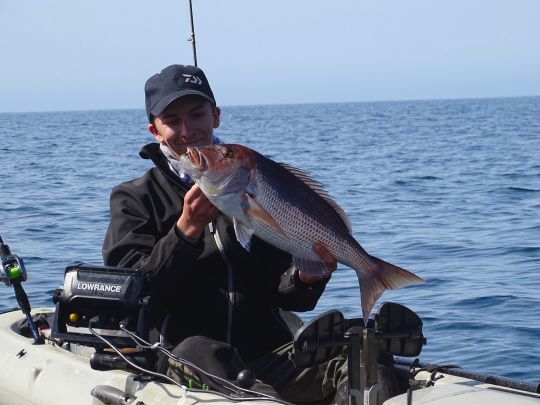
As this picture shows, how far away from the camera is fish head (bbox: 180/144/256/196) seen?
4258mm

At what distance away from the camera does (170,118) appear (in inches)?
→ 197

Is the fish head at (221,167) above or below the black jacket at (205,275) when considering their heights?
above

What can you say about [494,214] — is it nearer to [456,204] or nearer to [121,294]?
[456,204]

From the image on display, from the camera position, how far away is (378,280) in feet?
14.4

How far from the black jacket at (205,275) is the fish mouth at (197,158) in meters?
0.67

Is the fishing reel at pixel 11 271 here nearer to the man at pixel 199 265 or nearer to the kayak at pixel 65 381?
the kayak at pixel 65 381

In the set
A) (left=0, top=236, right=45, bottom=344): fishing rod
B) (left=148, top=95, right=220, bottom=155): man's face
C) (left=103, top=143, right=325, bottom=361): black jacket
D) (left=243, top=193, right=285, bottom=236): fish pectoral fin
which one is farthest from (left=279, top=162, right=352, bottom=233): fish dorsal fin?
(left=0, top=236, right=45, bottom=344): fishing rod

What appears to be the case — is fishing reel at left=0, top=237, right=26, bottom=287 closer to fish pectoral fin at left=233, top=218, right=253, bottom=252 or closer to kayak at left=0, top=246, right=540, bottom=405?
kayak at left=0, top=246, right=540, bottom=405

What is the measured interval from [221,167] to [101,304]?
1.02m

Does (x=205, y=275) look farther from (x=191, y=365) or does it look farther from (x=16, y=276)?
(x=16, y=276)

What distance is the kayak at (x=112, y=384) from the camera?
4.31 m

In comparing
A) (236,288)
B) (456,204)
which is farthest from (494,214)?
(236,288)

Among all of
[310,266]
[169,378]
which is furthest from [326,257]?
[169,378]

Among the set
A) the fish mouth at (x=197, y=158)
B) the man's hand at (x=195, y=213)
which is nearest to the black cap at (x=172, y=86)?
the man's hand at (x=195, y=213)
